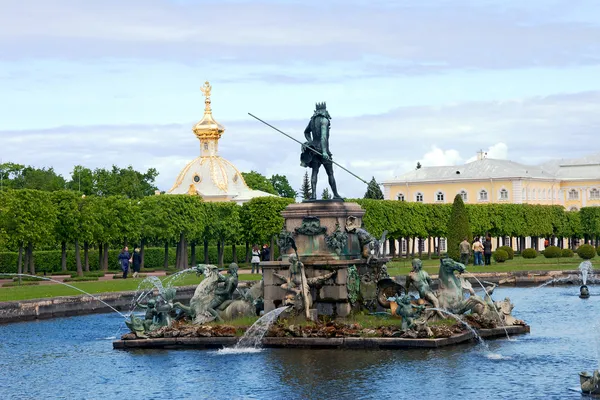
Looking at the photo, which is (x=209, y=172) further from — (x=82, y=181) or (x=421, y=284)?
(x=421, y=284)

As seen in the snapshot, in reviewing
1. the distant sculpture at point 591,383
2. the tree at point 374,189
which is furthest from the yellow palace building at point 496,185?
the distant sculpture at point 591,383

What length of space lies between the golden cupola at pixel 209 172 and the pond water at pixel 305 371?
2993 inches

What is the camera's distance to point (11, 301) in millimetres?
29438

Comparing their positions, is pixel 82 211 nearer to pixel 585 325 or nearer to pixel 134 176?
pixel 585 325

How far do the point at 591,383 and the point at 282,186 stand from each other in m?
109

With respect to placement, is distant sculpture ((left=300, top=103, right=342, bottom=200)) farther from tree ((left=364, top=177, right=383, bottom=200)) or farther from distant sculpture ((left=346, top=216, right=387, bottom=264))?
tree ((left=364, top=177, right=383, bottom=200))

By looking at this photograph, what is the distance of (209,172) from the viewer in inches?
3979

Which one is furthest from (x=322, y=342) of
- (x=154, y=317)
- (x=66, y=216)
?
(x=66, y=216)

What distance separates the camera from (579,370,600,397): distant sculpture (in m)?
15.5

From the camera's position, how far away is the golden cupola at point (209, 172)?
327 feet

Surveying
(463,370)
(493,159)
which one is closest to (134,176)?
(493,159)

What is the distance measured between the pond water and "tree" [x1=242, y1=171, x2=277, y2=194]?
90.9 metres

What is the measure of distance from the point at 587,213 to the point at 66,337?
73.0 meters

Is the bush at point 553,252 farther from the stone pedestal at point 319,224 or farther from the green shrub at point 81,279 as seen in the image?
the stone pedestal at point 319,224
